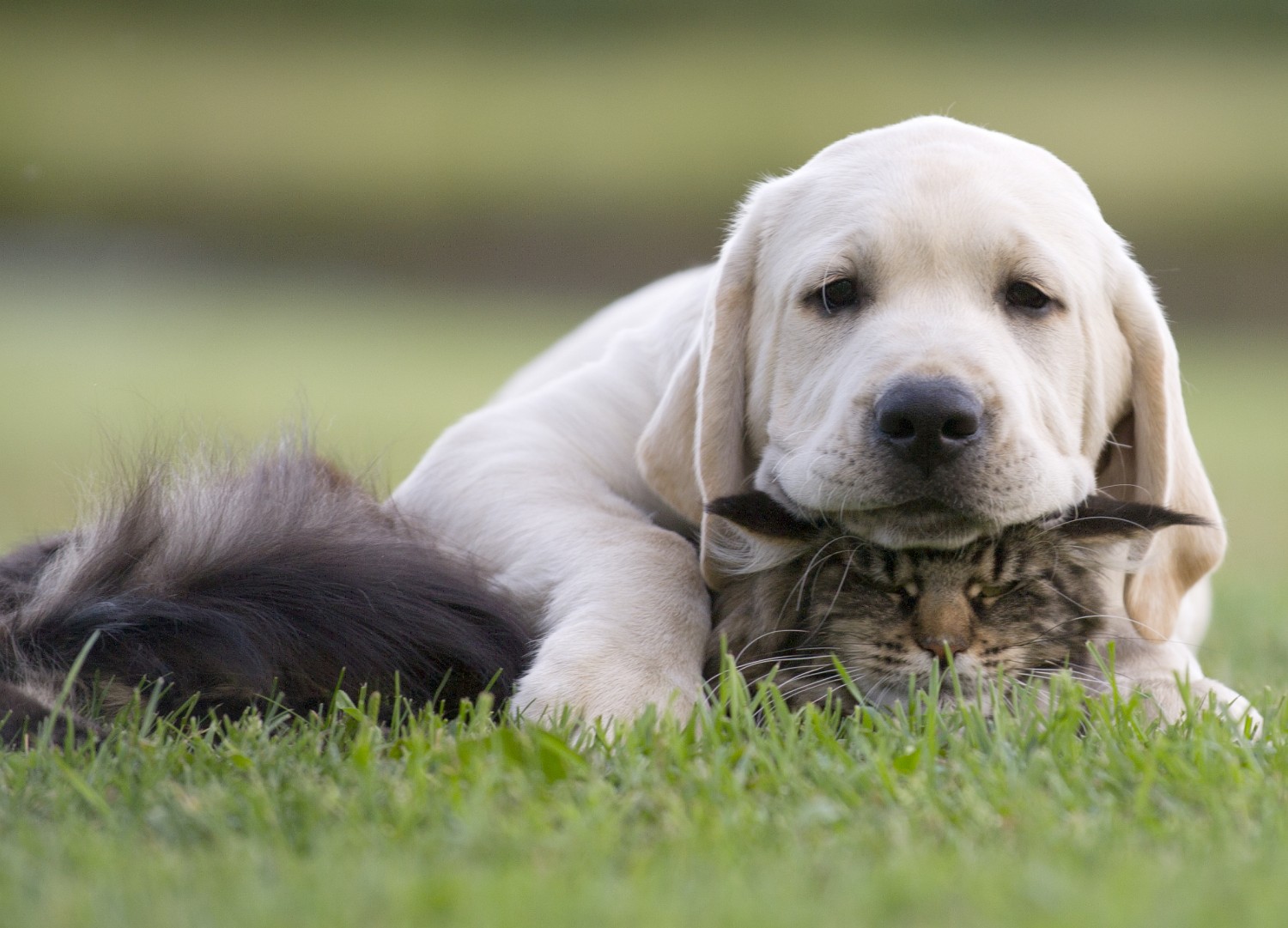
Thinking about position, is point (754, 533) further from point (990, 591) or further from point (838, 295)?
point (838, 295)

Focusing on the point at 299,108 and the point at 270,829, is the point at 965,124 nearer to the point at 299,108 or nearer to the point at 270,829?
the point at 270,829

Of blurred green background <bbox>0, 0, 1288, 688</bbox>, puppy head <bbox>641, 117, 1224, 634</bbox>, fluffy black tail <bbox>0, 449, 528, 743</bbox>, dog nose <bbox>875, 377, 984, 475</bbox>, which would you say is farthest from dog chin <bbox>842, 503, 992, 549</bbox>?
blurred green background <bbox>0, 0, 1288, 688</bbox>

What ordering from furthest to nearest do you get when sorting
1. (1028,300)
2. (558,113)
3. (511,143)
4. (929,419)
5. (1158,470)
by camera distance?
(558,113) < (511,143) < (1158,470) < (1028,300) < (929,419)

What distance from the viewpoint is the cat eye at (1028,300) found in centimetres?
303

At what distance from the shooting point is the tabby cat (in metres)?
2.77

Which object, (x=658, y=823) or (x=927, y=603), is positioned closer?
(x=658, y=823)

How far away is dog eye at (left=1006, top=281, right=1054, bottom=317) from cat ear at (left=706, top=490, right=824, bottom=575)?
608mm

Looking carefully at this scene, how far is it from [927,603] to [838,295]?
2.25 feet

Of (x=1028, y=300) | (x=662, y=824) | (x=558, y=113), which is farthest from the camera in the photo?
(x=558, y=113)

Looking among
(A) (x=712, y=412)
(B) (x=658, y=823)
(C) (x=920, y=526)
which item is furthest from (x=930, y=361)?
(B) (x=658, y=823)

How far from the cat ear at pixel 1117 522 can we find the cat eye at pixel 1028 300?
406 mm

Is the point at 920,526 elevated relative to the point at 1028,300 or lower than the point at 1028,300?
lower

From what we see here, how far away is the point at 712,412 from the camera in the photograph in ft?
10.6

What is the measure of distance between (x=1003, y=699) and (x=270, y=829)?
4.24 ft
